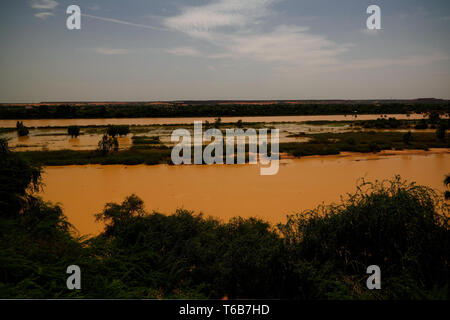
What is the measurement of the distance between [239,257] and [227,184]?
9.86 meters

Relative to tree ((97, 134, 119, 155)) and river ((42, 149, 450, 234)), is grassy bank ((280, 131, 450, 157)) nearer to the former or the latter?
river ((42, 149, 450, 234))

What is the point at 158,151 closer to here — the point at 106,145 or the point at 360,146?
the point at 106,145

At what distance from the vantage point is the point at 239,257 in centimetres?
621

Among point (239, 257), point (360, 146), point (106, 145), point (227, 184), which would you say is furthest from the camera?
point (360, 146)

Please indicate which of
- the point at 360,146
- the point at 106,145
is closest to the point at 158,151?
the point at 106,145

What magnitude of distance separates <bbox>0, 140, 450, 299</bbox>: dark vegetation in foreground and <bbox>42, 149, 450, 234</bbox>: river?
13.4 ft

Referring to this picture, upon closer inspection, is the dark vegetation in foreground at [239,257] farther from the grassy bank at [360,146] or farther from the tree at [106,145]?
the grassy bank at [360,146]

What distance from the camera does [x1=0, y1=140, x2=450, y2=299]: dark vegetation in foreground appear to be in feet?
15.7

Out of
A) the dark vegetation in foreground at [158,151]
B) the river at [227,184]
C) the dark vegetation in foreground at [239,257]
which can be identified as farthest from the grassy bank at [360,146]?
the dark vegetation in foreground at [239,257]

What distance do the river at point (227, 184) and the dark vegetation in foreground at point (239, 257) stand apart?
4.09 m

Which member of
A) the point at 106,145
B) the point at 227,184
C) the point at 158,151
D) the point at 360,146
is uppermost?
the point at 106,145

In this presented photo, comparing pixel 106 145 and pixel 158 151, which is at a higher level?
pixel 106 145

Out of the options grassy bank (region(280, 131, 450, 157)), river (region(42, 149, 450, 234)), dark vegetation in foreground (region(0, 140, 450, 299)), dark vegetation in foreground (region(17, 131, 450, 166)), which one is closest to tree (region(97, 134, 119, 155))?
dark vegetation in foreground (region(17, 131, 450, 166))
